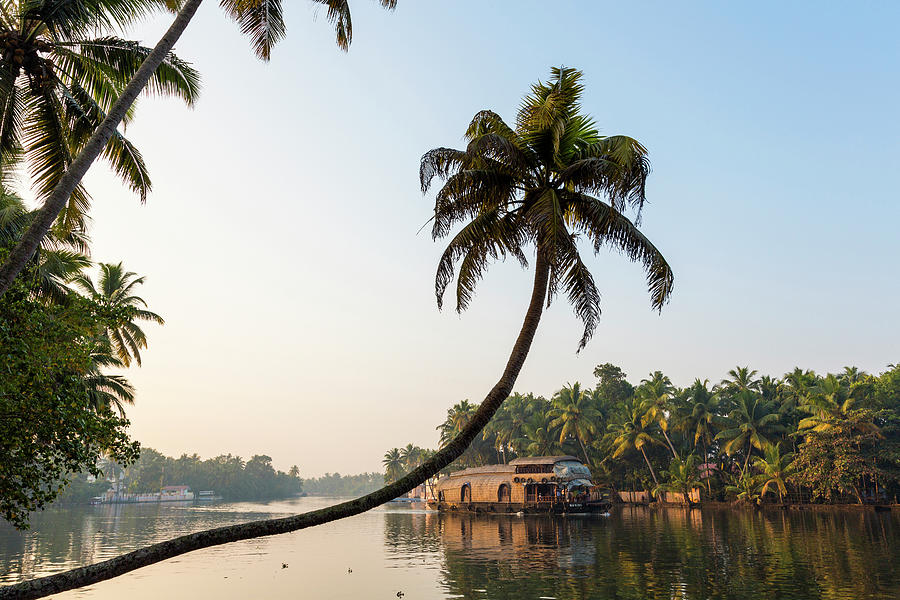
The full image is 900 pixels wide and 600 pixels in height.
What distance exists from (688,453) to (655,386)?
9.18 metres

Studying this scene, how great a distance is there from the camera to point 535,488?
57.3 metres

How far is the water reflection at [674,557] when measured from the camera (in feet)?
65.5

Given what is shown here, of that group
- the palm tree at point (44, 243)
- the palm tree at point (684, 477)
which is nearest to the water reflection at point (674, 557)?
the palm tree at point (44, 243)

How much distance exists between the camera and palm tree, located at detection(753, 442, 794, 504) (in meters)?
55.0

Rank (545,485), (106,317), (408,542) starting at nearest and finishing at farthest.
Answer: (106,317) < (408,542) < (545,485)

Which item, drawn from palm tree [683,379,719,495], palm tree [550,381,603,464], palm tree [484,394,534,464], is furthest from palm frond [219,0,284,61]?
palm tree [484,394,534,464]

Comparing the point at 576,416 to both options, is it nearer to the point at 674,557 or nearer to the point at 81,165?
the point at 674,557

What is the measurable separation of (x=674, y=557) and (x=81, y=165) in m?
27.7

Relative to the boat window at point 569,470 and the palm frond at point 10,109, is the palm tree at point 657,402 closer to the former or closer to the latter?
the boat window at point 569,470

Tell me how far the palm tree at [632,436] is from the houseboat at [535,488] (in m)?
11.9

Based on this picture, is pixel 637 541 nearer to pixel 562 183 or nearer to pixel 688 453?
pixel 562 183

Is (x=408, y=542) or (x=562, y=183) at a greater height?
(x=562, y=183)

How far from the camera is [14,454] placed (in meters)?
10.6

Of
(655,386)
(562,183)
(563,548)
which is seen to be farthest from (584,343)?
(655,386)
